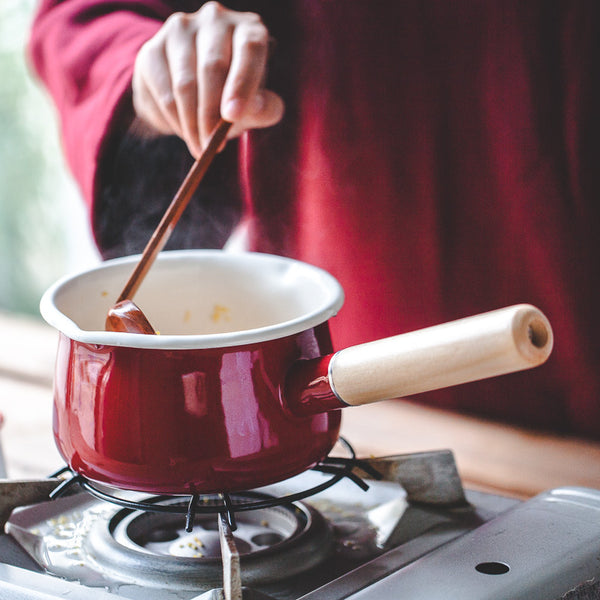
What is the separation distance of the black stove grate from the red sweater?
329 millimetres

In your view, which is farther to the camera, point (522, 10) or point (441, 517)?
point (522, 10)

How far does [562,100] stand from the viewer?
89 centimetres

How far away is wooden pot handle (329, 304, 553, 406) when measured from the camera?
51cm

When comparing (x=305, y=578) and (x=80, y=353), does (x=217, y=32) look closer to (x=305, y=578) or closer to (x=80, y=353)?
(x=80, y=353)

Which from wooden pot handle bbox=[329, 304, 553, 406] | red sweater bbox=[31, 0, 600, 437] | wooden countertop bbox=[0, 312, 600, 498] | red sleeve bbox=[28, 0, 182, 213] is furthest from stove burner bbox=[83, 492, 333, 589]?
red sleeve bbox=[28, 0, 182, 213]

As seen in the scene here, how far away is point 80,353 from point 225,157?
1.65ft

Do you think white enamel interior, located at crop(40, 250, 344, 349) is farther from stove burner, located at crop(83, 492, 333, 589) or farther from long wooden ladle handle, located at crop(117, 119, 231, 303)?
stove burner, located at crop(83, 492, 333, 589)

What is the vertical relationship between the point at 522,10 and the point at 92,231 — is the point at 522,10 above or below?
above

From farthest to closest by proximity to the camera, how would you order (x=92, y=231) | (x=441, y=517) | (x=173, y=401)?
(x=92, y=231), (x=441, y=517), (x=173, y=401)

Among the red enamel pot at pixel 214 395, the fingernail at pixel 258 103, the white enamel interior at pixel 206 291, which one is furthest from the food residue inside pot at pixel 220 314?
the fingernail at pixel 258 103

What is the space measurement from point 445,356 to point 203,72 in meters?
0.55

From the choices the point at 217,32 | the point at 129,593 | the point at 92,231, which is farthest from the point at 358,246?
the point at 129,593

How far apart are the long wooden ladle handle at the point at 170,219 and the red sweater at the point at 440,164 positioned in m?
0.25

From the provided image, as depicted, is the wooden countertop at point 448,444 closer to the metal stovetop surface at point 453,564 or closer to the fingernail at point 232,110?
the metal stovetop surface at point 453,564
